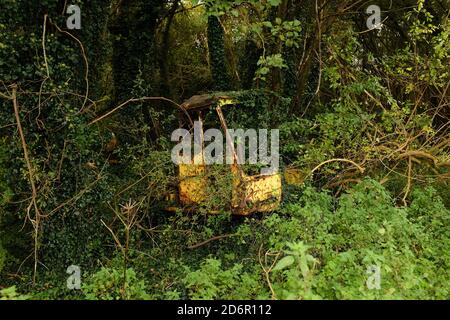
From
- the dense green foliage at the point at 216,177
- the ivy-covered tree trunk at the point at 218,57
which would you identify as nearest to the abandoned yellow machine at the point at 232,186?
the dense green foliage at the point at 216,177

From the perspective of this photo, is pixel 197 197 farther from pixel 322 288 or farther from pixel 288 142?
pixel 322 288

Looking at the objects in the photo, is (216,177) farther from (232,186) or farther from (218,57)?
(218,57)

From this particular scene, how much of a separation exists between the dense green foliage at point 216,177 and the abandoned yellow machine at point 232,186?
7.1 inches

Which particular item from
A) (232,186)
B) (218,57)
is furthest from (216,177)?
(218,57)

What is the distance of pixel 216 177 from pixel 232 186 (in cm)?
30

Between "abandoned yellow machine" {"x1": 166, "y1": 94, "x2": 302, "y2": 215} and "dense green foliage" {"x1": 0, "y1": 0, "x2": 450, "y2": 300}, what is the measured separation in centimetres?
18

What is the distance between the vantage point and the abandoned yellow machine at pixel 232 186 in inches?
303

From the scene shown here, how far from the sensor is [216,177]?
762cm

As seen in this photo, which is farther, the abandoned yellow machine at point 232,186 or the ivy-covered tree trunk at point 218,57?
the ivy-covered tree trunk at point 218,57

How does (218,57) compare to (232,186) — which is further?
(218,57)

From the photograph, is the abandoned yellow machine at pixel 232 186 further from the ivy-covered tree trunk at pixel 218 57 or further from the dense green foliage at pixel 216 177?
the ivy-covered tree trunk at pixel 218 57

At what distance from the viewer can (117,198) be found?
802 cm

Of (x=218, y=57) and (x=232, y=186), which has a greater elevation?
(x=218, y=57)
